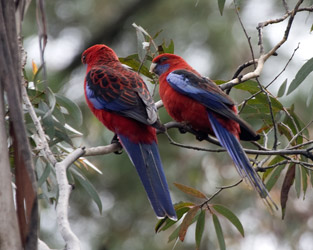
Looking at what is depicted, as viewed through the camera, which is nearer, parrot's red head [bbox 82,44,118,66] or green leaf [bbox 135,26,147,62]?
green leaf [bbox 135,26,147,62]

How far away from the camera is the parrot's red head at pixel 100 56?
3.22 meters

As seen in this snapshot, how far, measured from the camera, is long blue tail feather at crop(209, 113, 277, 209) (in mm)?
2283

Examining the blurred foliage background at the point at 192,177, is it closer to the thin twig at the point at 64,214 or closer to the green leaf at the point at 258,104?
the green leaf at the point at 258,104

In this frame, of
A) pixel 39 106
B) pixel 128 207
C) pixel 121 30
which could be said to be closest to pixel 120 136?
pixel 39 106

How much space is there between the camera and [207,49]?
5.71 m

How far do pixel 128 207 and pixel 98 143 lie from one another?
0.90 metres

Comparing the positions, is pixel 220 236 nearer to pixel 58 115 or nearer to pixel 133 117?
pixel 133 117

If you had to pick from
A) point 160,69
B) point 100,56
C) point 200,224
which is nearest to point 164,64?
point 160,69

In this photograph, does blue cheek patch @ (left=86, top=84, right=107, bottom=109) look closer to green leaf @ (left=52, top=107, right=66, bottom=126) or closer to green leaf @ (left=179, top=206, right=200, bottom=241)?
green leaf @ (left=52, top=107, right=66, bottom=126)

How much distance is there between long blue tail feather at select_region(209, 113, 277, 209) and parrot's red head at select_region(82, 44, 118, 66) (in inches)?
29.9

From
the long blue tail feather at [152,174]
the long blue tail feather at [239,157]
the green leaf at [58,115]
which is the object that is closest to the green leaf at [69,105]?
the green leaf at [58,115]

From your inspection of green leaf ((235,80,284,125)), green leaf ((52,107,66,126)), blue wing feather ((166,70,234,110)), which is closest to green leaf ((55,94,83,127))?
green leaf ((52,107,66,126))

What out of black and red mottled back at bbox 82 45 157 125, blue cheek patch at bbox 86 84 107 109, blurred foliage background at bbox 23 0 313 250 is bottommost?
blurred foliage background at bbox 23 0 313 250

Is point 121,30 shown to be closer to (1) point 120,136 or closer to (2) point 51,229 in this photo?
(2) point 51,229
